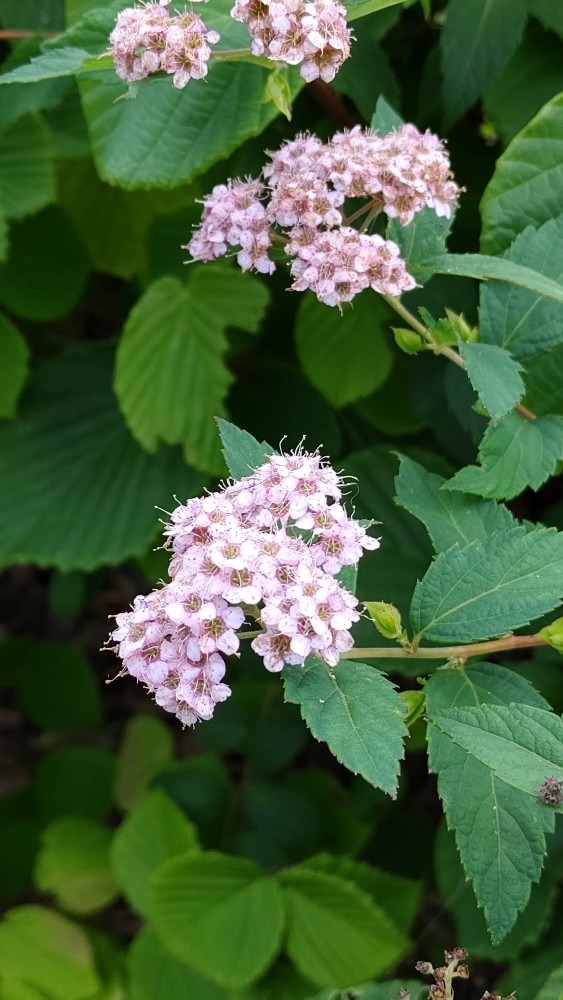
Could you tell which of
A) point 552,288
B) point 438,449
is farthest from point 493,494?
point 438,449

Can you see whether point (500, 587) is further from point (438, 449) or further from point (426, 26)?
point (426, 26)

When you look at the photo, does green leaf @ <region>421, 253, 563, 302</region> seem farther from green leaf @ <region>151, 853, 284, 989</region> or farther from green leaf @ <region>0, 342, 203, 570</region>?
green leaf @ <region>151, 853, 284, 989</region>

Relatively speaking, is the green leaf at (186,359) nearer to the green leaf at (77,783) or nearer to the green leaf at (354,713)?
the green leaf at (354,713)

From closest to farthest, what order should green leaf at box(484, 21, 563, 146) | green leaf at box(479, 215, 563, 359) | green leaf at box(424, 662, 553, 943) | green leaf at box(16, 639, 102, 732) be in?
1. green leaf at box(424, 662, 553, 943)
2. green leaf at box(479, 215, 563, 359)
3. green leaf at box(484, 21, 563, 146)
4. green leaf at box(16, 639, 102, 732)

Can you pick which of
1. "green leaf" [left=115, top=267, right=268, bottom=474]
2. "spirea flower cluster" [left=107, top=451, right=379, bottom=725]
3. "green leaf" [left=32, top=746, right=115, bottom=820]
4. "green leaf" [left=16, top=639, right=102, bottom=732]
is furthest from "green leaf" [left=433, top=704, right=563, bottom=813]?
"green leaf" [left=16, top=639, right=102, bottom=732]

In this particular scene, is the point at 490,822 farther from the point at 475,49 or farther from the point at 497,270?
the point at 475,49

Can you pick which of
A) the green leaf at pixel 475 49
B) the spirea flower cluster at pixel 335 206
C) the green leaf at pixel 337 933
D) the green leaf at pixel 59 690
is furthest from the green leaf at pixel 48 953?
the green leaf at pixel 475 49

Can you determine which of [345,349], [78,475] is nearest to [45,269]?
[78,475]
